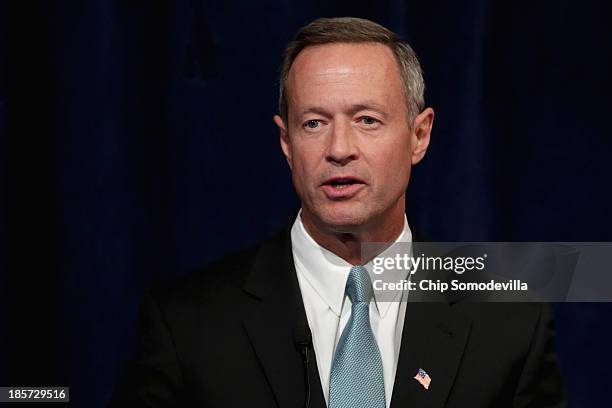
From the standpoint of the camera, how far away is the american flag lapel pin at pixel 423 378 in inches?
60.8

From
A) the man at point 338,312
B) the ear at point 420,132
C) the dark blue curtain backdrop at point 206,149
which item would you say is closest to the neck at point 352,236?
the man at point 338,312

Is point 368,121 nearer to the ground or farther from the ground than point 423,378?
farther from the ground

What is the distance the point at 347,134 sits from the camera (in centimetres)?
154

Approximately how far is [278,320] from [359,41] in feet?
1.54

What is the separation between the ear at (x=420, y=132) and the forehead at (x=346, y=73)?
83 mm

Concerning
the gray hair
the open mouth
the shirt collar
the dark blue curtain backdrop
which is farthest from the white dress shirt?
the dark blue curtain backdrop

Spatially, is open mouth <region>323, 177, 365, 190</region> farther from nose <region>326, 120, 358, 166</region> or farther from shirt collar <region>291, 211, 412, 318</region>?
shirt collar <region>291, 211, 412, 318</region>

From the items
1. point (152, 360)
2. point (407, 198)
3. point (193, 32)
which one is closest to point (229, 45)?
point (193, 32)

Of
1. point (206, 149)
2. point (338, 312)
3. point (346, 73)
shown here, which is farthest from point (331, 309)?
point (206, 149)

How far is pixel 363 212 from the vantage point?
154cm

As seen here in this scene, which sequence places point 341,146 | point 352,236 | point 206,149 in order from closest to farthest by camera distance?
point 341,146 < point 352,236 < point 206,149

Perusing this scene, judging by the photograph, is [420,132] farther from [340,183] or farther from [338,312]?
[338,312]

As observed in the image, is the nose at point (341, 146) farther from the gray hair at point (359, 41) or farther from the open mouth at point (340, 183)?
the gray hair at point (359, 41)

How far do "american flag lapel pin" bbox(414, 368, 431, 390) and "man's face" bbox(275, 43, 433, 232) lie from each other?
25 cm
